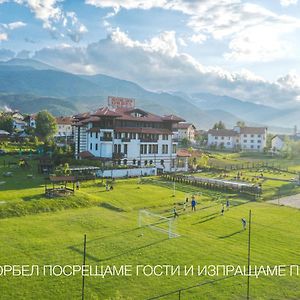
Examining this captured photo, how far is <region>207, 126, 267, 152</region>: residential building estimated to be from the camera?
149000 millimetres

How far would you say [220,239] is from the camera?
31531mm

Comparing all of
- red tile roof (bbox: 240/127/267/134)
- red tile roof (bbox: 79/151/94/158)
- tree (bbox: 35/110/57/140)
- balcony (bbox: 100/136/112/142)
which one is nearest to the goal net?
balcony (bbox: 100/136/112/142)

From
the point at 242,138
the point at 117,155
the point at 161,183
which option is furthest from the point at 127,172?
the point at 242,138

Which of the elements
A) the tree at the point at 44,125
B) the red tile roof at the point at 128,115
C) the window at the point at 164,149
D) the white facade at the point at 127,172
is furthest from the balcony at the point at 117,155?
the tree at the point at 44,125

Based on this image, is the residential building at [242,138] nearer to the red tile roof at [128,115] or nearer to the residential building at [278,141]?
the residential building at [278,141]

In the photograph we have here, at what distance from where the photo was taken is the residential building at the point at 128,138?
6881 centimetres

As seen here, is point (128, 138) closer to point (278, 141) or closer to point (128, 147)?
point (128, 147)

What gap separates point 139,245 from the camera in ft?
94.7

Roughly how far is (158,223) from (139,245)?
23.1 ft

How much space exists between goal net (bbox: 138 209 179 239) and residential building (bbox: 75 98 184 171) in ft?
102

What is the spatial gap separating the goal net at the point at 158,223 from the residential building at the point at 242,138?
11279 centimetres

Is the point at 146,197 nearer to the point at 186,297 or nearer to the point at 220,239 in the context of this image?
the point at 220,239

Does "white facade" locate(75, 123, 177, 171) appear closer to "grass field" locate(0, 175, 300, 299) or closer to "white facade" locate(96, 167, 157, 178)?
"white facade" locate(96, 167, 157, 178)

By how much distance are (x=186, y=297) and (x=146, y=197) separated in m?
26.8
